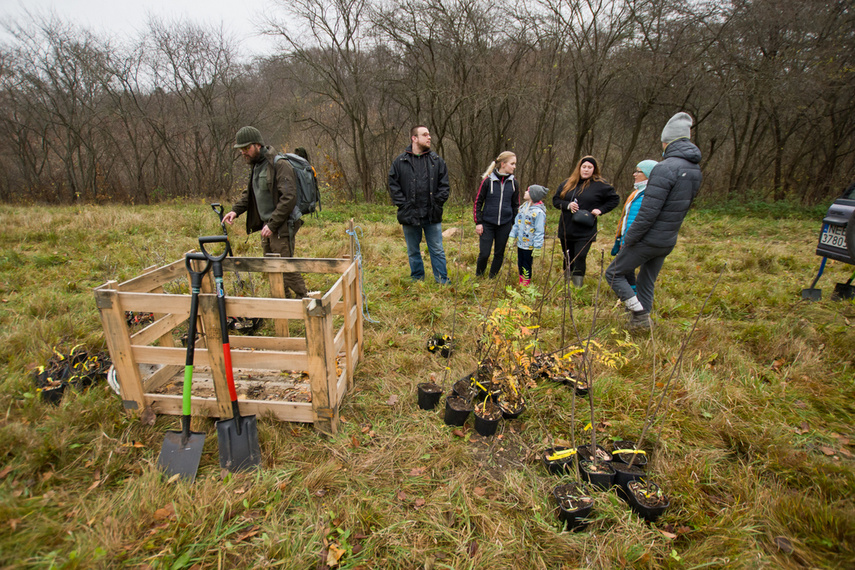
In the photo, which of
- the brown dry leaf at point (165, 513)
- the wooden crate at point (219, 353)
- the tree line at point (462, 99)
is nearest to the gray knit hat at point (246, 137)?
the wooden crate at point (219, 353)

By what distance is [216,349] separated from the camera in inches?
97.2

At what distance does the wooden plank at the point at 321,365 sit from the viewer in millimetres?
2365

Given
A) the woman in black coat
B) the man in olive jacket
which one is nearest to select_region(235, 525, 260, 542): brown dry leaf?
the man in olive jacket

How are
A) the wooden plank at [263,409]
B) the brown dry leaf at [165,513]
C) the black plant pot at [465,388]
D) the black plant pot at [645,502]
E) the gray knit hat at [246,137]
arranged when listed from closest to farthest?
the brown dry leaf at [165,513], the black plant pot at [645,502], the wooden plank at [263,409], the black plant pot at [465,388], the gray knit hat at [246,137]

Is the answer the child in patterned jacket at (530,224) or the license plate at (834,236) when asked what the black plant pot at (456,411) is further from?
the license plate at (834,236)

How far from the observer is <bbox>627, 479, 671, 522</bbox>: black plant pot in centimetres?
213

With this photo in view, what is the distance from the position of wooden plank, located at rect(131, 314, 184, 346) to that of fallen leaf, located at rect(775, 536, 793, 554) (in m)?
3.96

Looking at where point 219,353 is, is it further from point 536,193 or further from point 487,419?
point 536,193

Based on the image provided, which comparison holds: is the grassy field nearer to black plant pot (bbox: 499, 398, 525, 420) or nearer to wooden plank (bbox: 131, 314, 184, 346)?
black plant pot (bbox: 499, 398, 525, 420)

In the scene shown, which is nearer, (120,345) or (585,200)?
(120,345)

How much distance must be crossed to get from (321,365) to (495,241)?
142 inches

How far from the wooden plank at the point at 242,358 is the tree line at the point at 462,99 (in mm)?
12873

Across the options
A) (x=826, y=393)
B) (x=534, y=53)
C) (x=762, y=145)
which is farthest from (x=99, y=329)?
(x=762, y=145)

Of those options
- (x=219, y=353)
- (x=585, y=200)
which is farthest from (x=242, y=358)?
(x=585, y=200)
